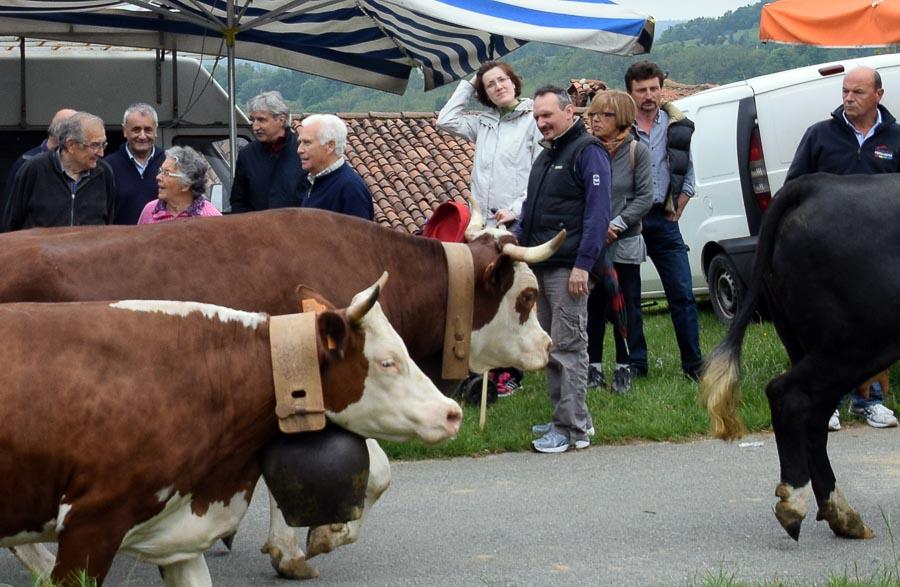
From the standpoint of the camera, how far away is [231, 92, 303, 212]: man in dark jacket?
8023mm

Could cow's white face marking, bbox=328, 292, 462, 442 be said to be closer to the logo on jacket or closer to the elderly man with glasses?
the elderly man with glasses

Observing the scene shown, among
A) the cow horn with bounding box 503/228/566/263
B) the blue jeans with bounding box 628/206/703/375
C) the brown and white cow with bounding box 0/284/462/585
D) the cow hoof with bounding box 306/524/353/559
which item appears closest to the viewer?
the brown and white cow with bounding box 0/284/462/585

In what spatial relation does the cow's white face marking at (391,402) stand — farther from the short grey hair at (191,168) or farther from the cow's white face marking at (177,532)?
the short grey hair at (191,168)

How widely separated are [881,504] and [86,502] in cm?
405

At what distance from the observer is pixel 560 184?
8.23m

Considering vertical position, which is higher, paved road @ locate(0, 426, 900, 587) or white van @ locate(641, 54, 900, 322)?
white van @ locate(641, 54, 900, 322)

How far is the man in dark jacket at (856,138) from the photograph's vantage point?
27.7 feet

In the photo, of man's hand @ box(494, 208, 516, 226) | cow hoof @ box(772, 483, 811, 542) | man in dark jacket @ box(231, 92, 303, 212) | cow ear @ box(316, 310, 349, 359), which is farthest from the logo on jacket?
cow ear @ box(316, 310, 349, 359)

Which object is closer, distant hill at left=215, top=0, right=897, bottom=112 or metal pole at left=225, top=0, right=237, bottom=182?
metal pole at left=225, top=0, right=237, bottom=182

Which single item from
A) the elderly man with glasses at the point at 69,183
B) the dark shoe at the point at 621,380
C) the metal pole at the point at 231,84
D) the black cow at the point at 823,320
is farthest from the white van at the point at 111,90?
the black cow at the point at 823,320

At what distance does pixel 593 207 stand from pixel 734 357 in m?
1.68

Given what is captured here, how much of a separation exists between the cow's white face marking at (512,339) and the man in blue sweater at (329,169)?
3.49ft

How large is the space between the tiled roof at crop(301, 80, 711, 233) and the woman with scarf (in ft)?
47.2

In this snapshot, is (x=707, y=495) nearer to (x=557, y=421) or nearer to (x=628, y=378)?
(x=557, y=421)
